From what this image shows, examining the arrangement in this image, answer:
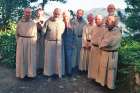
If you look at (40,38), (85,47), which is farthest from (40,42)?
(85,47)

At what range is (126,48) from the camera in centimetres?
1159

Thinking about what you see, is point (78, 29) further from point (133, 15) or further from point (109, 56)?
point (133, 15)

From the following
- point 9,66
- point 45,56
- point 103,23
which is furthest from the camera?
point 9,66

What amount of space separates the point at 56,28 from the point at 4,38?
3166 millimetres

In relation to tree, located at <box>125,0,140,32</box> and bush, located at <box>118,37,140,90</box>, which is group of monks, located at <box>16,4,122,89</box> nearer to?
bush, located at <box>118,37,140,90</box>

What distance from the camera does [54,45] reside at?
38.4ft

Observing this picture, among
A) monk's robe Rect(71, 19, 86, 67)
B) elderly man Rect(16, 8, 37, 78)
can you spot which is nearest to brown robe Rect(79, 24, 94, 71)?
monk's robe Rect(71, 19, 86, 67)

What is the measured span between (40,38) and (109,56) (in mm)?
2351

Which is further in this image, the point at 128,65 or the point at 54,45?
the point at 54,45

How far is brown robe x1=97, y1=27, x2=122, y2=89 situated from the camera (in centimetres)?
1038

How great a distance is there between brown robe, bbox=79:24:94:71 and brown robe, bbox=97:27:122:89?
1103 mm

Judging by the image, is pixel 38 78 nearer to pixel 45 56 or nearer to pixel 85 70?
pixel 45 56

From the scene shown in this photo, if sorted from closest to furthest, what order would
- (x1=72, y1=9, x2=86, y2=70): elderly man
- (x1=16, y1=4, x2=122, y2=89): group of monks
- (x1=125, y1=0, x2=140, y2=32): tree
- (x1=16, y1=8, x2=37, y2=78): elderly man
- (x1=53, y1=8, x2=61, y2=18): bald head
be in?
(x1=16, y1=4, x2=122, y2=89): group of monks → (x1=53, y1=8, x2=61, y2=18): bald head → (x1=16, y1=8, x2=37, y2=78): elderly man → (x1=72, y1=9, x2=86, y2=70): elderly man → (x1=125, y1=0, x2=140, y2=32): tree

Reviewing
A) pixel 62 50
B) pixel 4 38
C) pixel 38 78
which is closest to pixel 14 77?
pixel 38 78
